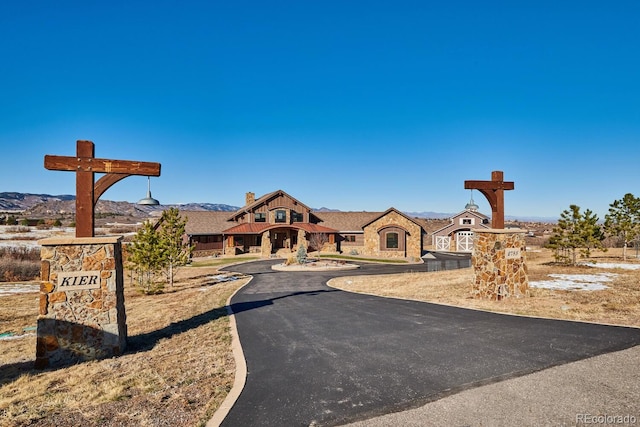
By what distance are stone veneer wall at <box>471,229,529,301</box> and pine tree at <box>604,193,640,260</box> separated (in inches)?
784

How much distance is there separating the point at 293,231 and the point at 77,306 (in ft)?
116

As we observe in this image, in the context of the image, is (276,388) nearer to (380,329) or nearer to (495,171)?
(380,329)

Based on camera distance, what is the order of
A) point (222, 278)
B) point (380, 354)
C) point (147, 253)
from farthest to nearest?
point (222, 278), point (147, 253), point (380, 354)

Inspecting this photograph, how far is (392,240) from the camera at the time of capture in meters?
39.8

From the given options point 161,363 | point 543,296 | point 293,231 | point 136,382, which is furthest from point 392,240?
point 136,382

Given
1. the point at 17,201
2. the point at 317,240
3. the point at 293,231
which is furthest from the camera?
the point at 17,201

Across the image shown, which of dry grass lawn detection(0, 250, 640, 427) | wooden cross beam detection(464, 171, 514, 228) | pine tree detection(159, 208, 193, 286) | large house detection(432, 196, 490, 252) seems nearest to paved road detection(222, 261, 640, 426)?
dry grass lawn detection(0, 250, 640, 427)

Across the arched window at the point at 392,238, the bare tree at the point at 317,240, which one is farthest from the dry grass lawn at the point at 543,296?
the bare tree at the point at 317,240

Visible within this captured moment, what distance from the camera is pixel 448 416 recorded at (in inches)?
198

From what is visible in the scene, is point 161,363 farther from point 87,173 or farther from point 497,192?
point 497,192

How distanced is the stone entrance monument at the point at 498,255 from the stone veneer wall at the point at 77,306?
41.1ft

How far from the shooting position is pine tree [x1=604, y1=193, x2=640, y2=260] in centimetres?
2697

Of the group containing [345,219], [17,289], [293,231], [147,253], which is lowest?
[17,289]

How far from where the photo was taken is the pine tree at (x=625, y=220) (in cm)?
2697
